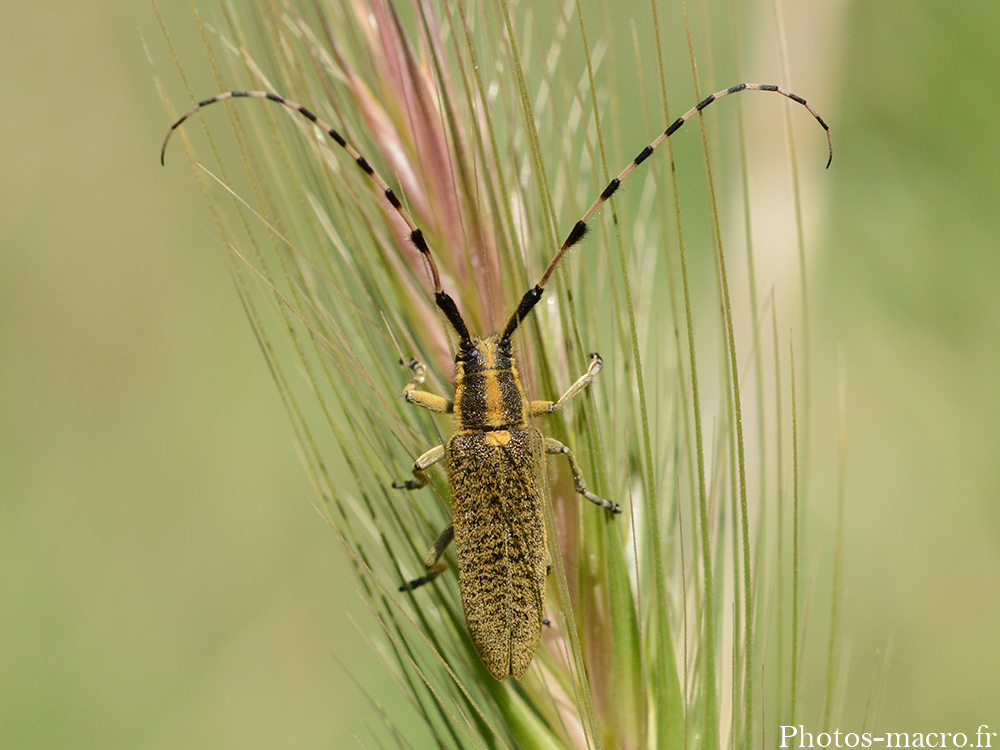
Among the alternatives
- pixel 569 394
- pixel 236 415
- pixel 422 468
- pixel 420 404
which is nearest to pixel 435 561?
pixel 422 468

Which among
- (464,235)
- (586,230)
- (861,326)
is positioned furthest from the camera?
(861,326)

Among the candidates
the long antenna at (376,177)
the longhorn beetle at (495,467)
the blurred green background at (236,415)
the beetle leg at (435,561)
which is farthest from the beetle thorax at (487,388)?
the blurred green background at (236,415)

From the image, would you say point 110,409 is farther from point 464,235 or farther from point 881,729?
point 881,729

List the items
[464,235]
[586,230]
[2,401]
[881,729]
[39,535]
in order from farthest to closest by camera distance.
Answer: [2,401] → [39,535] → [881,729] → [586,230] → [464,235]

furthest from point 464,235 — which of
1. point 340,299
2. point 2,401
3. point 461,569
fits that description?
point 2,401

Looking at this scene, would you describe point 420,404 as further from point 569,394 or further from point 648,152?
point 648,152

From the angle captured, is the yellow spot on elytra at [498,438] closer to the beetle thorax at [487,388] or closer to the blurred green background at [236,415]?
the beetle thorax at [487,388]

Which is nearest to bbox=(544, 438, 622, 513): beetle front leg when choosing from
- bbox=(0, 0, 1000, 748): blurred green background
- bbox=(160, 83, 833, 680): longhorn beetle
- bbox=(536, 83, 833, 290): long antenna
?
bbox=(160, 83, 833, 680): longhorn beetle
